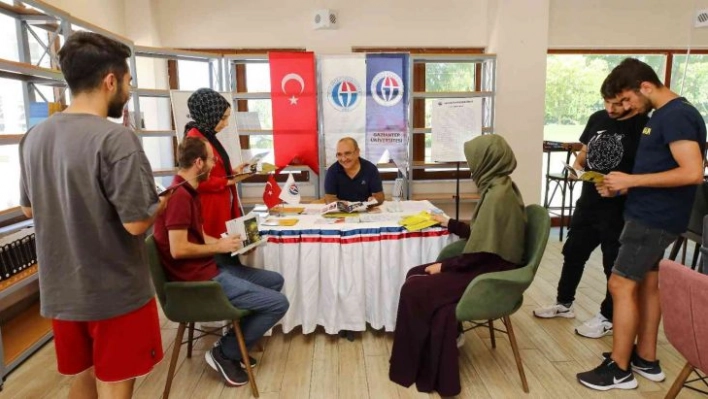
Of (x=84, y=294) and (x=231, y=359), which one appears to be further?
(x=231, y=359)

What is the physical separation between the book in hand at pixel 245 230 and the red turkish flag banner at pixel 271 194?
2.62ft

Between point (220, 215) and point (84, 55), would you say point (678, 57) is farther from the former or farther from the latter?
point (84, 55)

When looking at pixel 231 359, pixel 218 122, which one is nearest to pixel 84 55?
pixel 218 122

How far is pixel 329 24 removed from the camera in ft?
16.5

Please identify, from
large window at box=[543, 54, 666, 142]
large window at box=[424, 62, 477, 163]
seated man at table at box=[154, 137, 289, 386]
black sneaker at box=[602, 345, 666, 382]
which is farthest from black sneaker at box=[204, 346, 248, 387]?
large window at box=[543, 54, 666, 142]

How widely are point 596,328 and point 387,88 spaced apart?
9.80 ft

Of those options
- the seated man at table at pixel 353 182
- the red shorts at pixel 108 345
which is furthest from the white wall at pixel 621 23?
the red shorts at pixel 108 345

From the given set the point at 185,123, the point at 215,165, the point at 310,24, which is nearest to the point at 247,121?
the point at 185,123

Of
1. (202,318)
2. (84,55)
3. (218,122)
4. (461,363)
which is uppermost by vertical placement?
(84,55)

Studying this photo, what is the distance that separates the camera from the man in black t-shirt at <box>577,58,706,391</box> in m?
1.97

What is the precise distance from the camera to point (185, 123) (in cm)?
417

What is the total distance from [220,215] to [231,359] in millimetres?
752

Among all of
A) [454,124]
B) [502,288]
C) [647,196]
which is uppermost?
[454,124]

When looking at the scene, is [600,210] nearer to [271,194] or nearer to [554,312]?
[554,312]
